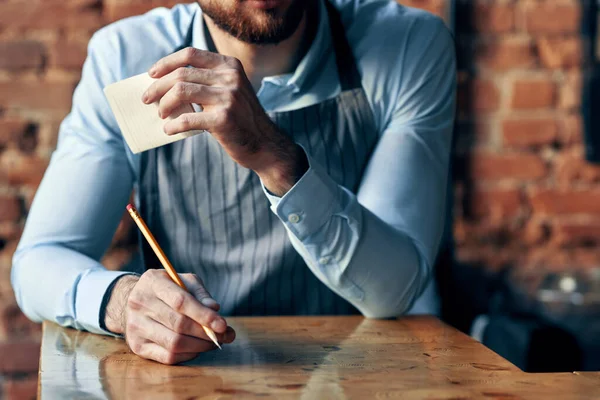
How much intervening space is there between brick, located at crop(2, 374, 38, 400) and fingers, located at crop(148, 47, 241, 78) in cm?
113

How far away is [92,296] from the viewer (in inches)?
39.6

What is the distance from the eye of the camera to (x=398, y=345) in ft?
3.03

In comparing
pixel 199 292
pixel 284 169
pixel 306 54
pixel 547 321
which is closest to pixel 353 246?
pixel 284 169

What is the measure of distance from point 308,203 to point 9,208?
38.7 inches

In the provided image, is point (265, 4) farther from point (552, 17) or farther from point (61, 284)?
point (552, 17)

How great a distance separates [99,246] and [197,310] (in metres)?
0.48

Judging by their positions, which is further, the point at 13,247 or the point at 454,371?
the point at 13,247

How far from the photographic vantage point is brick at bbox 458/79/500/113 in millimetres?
1812

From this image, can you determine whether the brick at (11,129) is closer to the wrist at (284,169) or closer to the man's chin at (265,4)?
the man's chin at (265,4)

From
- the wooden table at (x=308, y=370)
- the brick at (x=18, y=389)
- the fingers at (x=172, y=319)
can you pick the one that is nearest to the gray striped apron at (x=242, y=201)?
the wooden table at (x=308, y=370)

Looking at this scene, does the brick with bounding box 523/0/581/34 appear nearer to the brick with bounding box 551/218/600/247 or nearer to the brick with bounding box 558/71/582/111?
the brick with bounding box 558/71/582/111

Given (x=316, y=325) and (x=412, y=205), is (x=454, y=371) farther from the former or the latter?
(x=412, y=205)

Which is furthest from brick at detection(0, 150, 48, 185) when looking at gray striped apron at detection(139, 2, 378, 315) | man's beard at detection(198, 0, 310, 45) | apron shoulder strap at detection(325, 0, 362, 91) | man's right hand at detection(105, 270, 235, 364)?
man's right hand at detection(105, 270, 235, 364)

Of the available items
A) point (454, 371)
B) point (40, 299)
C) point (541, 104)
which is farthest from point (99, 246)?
point (541, 104)
